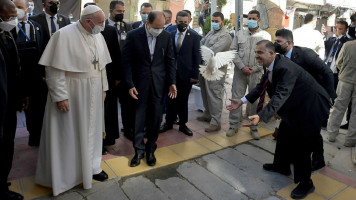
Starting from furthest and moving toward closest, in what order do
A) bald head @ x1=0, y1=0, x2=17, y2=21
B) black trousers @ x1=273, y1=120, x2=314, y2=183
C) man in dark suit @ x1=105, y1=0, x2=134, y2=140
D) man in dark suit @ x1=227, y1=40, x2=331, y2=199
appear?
man in dark suit @ x1=105, y1=0, x2=134, y2=140, black trousers @ x1=273, y1=120, x2=314, y2=183, man in dark suit @ x1=227, y1=40, x2=331, y2=199, bald head @ x1=0, y1=0, x2=17, y2=21

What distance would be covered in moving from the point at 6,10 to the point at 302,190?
3.39 metres

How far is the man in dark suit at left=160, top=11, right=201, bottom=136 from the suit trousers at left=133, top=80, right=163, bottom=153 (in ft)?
3.35

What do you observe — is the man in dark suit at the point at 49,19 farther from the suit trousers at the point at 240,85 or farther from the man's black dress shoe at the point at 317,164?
the man's black dress shoe at the point at 317,164

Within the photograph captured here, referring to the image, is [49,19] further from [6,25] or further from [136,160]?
[136,160]

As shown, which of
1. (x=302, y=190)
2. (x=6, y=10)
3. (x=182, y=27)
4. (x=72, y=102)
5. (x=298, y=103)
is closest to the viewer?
(x=6, y=10)

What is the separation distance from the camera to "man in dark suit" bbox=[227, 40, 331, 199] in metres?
2.69

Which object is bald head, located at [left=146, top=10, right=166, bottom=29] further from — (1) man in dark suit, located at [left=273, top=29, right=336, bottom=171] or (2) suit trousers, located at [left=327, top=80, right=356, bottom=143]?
(2) suit trousers, located at [left=327, top=80, right=356, bottom=143]

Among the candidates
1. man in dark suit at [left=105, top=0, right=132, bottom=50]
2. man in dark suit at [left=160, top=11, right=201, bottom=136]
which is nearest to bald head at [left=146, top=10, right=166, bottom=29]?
man in dark suit at [left=105, top=0, right=132, bottom=50]

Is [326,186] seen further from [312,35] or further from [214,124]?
[312,35]

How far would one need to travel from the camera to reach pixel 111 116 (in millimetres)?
3656

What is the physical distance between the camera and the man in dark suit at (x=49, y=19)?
354 cm

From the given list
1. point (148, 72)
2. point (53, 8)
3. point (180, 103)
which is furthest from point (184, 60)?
point (53, 8)

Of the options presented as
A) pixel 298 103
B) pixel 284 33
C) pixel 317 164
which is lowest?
pixel 317 164

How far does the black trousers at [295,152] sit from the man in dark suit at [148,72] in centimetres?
152
